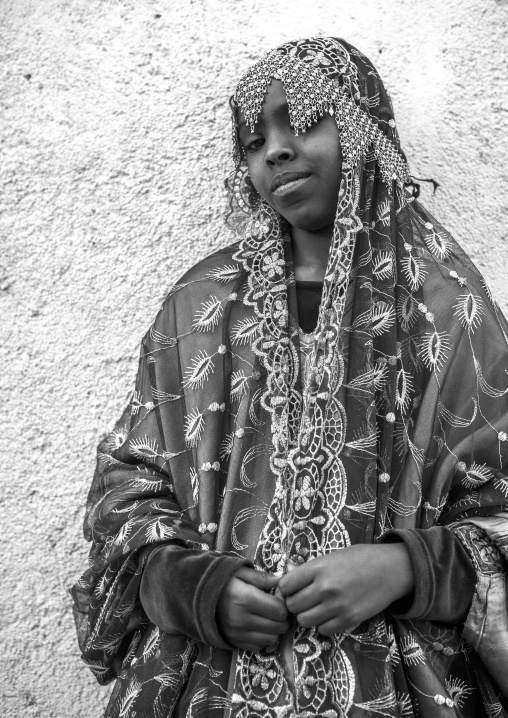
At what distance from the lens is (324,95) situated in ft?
5.64

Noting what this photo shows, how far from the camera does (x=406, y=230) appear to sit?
173 cm

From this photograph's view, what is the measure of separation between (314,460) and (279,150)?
638 millimetres

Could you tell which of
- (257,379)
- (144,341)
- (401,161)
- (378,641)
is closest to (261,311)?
(257,379)

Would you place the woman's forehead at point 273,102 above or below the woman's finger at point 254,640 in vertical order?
above

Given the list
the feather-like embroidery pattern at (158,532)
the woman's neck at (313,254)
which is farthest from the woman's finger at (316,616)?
the woman's neck at (313,254)

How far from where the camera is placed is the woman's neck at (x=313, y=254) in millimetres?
1823

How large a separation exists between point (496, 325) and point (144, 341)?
730 mm

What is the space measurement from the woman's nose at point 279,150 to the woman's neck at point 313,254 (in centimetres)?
17

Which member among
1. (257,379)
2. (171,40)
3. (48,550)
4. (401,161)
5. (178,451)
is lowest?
(48,550)

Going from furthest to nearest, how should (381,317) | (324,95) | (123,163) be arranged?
(123,163) < (324,95) < (381,317)

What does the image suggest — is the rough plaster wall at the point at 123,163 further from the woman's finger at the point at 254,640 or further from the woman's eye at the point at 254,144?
the woman's finger at the point at 254,640

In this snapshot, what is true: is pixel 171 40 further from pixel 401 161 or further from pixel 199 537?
pixel 199 537

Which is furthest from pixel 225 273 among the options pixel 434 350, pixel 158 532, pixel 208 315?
pixel 158 532

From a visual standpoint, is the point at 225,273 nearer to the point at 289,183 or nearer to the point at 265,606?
the point at 289,183
